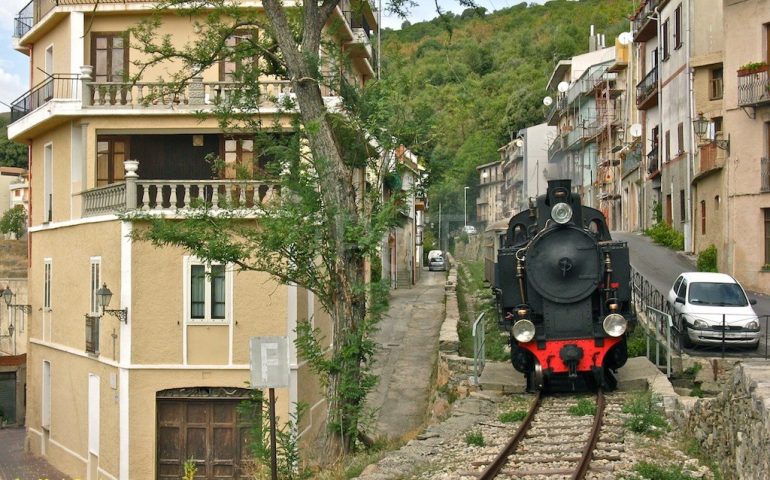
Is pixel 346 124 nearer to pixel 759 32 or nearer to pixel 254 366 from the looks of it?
pixel 254 366

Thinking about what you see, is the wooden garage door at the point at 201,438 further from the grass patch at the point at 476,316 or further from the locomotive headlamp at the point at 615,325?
the locomotive headlamp at the point at 615,325

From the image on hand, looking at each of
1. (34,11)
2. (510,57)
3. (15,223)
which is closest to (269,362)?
(34,11)

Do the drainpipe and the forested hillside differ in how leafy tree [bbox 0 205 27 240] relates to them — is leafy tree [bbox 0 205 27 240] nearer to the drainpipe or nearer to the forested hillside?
the forested hillside

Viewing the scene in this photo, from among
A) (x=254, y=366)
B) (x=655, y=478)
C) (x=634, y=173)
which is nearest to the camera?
(x=655, y=478)

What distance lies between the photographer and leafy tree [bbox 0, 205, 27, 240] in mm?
66062

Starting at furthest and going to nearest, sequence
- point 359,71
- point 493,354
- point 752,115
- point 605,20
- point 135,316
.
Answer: point 605,20
point 359,71
point 752,115
point 493,354
point 135,316

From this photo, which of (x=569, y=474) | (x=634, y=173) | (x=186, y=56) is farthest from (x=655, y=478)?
(x=634, y=173)

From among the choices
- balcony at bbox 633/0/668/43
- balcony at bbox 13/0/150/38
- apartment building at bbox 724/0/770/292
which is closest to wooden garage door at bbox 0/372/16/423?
balcony at bbox 13/0/150/38

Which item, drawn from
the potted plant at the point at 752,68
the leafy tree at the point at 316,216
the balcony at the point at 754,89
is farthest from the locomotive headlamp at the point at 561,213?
the potted plant at the point at 752,68

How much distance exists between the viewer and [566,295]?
1614 cm

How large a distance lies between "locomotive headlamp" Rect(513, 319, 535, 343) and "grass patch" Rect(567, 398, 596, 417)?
1.42 m

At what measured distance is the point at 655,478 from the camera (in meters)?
10.4

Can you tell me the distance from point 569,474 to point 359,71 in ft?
78.6

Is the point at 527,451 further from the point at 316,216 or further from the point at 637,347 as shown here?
the point at 637,347
